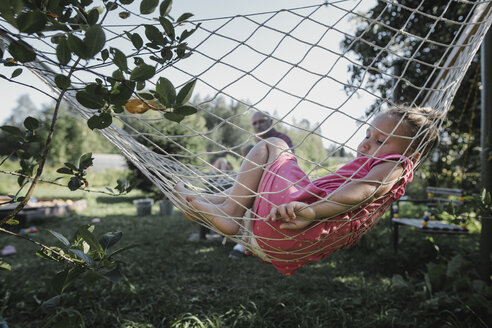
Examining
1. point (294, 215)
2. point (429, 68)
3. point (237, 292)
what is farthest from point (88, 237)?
point (429, 68)

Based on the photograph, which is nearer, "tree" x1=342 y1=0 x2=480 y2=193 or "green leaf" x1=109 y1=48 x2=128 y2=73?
"green leaf" x1=109 y1=48 x2=128 y2=73

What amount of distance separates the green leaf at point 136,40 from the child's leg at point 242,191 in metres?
0.56

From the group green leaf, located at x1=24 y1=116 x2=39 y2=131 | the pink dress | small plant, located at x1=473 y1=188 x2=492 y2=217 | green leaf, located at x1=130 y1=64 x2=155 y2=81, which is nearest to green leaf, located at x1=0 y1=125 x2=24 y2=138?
green leaf, located at x1=24 y1=116 x2=39 y2=131

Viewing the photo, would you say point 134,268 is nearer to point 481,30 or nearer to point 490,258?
point 490,258

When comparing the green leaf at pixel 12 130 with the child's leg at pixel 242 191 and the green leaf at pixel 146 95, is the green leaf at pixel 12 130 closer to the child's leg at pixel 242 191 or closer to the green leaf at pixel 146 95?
the green leaf at pixel 146 95

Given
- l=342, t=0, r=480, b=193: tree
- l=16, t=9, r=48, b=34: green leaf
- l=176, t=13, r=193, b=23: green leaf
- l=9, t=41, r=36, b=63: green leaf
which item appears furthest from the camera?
l=342, t=0, r=480, b=193: tree

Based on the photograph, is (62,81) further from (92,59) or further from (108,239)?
(108,239)

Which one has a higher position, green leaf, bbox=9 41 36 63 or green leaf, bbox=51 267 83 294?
green leaf, bbox=9 41 36 63

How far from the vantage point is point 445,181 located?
4012 mm

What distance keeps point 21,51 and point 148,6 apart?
0.23m

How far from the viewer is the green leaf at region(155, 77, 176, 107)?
521 mm

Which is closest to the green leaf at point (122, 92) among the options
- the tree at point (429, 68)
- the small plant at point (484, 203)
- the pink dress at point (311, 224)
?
the pink dress at point (311, 224)

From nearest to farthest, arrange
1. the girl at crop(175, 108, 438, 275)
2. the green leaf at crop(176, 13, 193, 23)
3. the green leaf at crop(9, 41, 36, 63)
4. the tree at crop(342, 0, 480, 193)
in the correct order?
the green leaf at crop(9, 41, 36, 63), the green leaf at crop(176, 13, 193, 23), the girl at crop(175, 108, 438, 275), the tree at crop(342, 0, 480, 193)

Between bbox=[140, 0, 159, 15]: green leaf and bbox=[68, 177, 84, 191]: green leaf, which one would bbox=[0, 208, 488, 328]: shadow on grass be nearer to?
bbox=[68, 177, 84, 191]: green leaf
